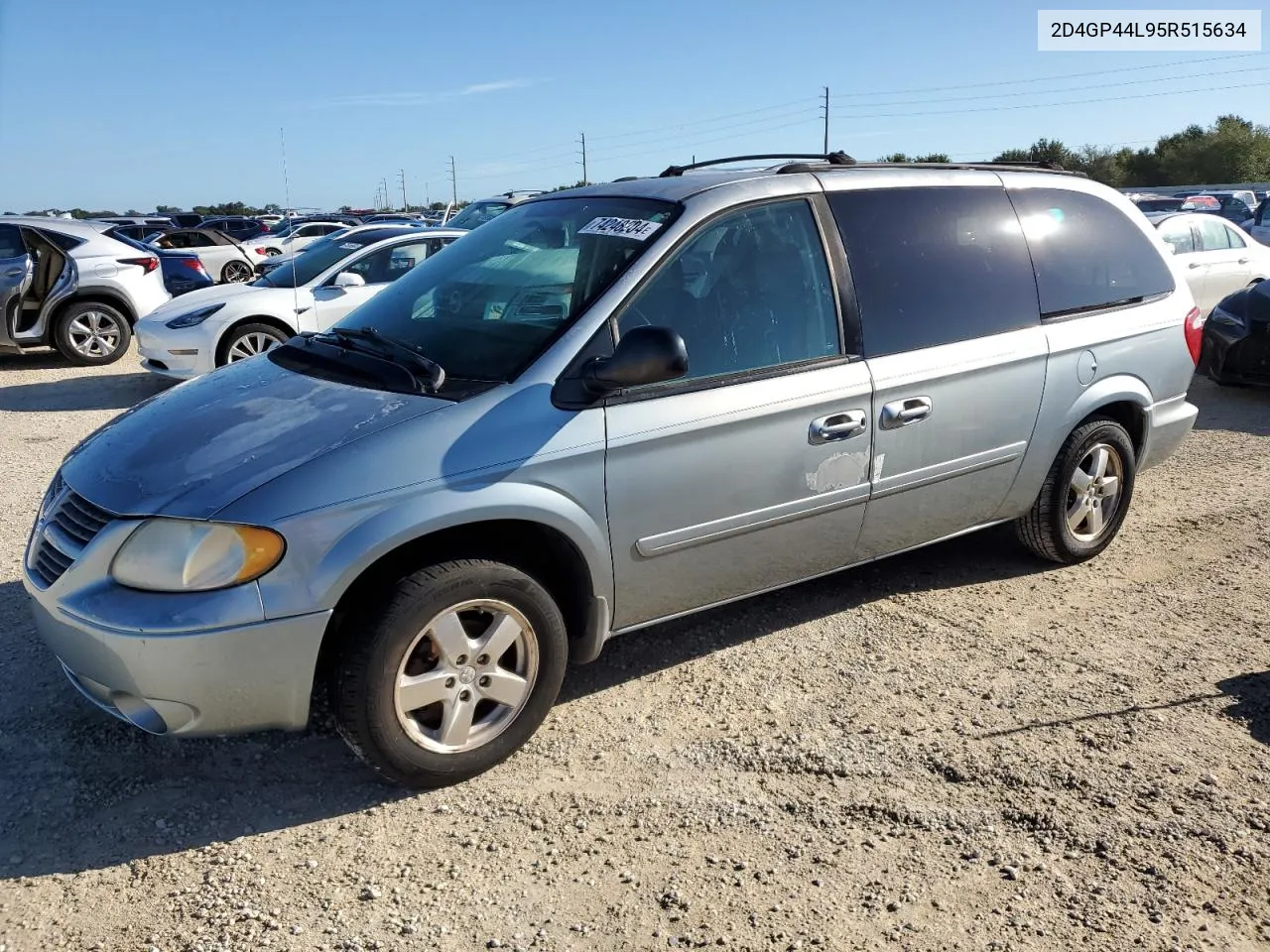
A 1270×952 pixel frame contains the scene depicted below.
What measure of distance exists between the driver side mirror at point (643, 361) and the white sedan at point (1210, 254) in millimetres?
9202

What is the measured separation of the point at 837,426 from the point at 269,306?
22.4 ft

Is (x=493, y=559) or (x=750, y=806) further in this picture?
(x=493, y=559)

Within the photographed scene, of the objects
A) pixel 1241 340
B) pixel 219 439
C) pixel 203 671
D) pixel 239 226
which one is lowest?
pixel 203 671

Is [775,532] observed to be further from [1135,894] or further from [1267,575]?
[1267,575]

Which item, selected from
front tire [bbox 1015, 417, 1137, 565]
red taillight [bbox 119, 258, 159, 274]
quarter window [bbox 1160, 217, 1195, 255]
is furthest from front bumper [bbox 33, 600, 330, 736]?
quarter window [bbox 1160, 217, 1195, 255]

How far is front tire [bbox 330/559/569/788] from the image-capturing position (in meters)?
2.92

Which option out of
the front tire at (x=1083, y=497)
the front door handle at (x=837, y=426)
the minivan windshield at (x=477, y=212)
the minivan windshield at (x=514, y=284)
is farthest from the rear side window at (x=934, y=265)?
the minivan windshield at (x=477, y=212)

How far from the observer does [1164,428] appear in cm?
504

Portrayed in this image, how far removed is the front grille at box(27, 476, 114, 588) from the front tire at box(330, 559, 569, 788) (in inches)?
32.2

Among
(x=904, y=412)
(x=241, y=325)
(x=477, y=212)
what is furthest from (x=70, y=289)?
(x=904, y=412)

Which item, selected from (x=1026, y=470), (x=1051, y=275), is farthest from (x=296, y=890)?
(x=1051, y=275)

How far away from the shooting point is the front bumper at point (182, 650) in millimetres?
2750

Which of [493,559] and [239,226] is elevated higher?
[239,226]

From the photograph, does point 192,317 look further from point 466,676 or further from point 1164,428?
point 1164,428
